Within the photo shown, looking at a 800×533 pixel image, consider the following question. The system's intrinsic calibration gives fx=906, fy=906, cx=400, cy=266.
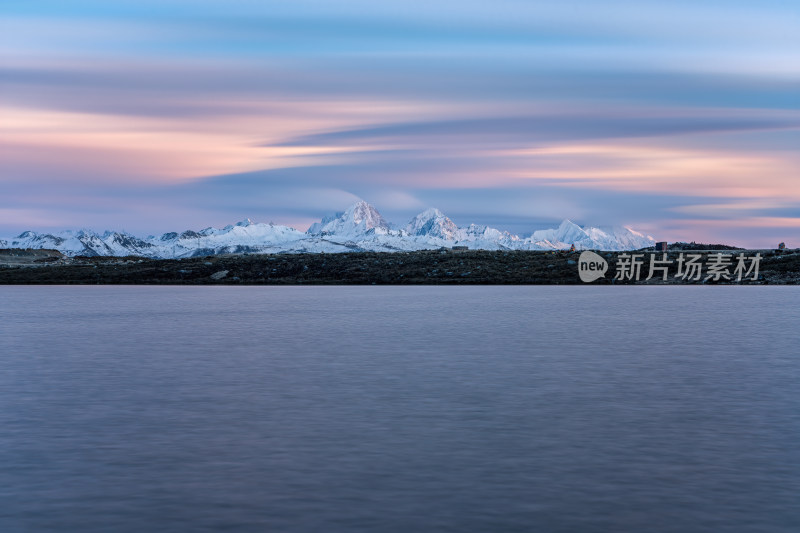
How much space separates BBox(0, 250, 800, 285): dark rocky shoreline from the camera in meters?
152

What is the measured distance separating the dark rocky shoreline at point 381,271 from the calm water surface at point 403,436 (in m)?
115

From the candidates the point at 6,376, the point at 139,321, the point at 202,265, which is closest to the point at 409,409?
the point at 6,376

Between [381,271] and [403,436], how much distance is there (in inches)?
6065

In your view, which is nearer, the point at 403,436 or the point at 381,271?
the point at 403,436

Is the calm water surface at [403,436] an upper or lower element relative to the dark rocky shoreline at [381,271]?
lower

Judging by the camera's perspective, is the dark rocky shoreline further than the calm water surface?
Yes

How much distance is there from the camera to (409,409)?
2119 centimetres

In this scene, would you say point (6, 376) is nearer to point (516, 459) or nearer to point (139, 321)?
point (516, 459)

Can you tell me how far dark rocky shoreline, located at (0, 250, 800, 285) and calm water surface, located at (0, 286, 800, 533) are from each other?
11536cm

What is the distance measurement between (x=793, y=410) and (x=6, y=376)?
2234 cm

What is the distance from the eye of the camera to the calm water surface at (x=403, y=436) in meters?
12.5

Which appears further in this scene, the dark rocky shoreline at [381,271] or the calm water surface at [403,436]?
the dark rocky shoreline at [381,271]

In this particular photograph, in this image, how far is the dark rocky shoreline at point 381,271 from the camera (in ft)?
500

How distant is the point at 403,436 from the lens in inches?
704
